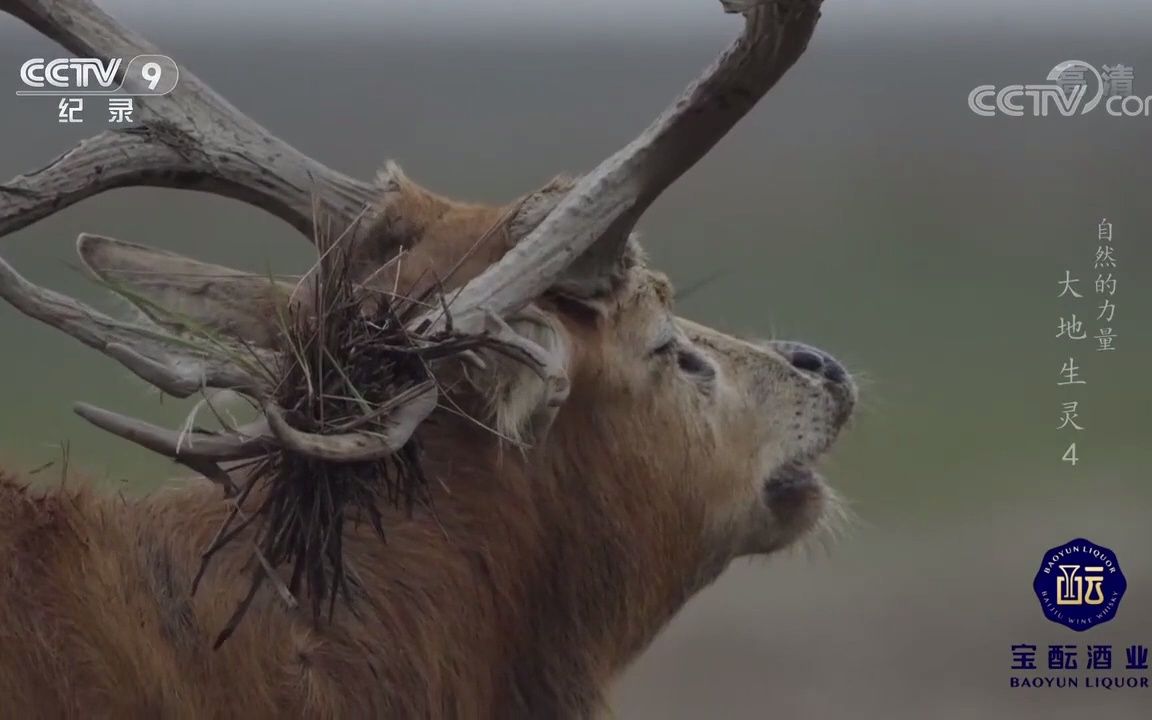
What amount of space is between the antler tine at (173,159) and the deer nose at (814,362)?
103 cm

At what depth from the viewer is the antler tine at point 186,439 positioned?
93.0 inches

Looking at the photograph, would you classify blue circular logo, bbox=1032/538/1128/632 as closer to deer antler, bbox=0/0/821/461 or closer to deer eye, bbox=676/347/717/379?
deer eye, bbox=676/347/717/379

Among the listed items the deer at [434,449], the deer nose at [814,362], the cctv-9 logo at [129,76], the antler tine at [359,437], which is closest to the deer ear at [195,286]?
the deer at [434,449]

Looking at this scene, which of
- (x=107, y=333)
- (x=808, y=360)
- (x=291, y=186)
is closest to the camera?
(x=107, y=333)

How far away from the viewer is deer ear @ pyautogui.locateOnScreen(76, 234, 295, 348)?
313 cm

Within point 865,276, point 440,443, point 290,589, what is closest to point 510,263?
point 440,443

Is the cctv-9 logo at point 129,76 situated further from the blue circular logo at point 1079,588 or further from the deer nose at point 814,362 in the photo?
the blue circular logo at point 1079,588

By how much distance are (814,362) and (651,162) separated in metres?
0.96

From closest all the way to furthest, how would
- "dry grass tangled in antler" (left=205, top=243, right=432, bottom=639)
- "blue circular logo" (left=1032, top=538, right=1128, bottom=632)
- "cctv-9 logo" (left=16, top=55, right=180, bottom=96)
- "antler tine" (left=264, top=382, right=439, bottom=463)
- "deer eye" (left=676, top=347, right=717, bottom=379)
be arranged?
"antler tine" (left=264, top=382, right=439, bottom=463)
"dry grass tangled in antler" (left=205, top=243, right=432, bottom=639)
"cctv-9 logo" (left=16, top=55, right=180, bottom=96)
"deer eye" (left=676, top=347, right=717, bottom=379)
"blue circular logo" (left=1032, top=538, right=1128, bottom=632)

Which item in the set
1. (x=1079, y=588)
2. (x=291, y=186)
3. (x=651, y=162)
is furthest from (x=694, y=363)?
(x=1079, y=588)

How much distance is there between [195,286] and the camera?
316 centimetres

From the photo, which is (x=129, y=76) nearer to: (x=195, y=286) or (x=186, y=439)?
(x=195, y=286)

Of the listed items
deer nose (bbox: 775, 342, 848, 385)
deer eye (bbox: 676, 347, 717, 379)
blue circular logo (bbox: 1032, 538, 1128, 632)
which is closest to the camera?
deer eye (bbox: 676, 347, 717, 379)

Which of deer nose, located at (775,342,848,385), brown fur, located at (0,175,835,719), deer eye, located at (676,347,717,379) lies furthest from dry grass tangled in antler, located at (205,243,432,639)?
deer nose, located at (775,342,848,385)
